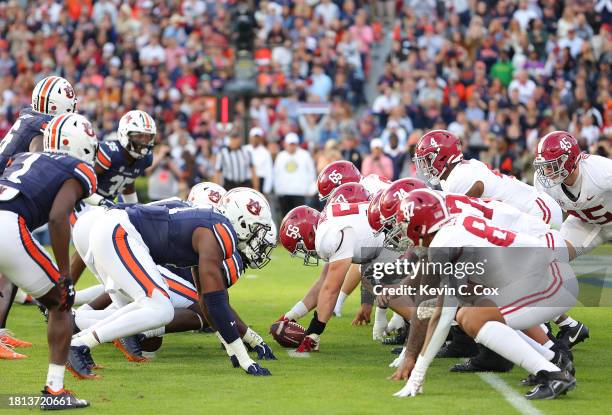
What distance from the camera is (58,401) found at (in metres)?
6.29

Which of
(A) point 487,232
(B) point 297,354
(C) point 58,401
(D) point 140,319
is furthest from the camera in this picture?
(B) point 297,354

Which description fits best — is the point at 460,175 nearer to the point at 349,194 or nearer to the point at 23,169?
the point at 349,194

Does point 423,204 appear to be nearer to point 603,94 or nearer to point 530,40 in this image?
point 603,94

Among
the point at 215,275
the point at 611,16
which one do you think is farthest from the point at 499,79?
the point at 215,275

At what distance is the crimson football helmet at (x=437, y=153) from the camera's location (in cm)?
882

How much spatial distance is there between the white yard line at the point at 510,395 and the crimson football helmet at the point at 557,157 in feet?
6.86

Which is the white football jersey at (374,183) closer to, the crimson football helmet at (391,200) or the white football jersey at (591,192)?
the white football jersey at (591,192)

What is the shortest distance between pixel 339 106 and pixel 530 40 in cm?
383

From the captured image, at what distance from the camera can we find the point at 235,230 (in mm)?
7730

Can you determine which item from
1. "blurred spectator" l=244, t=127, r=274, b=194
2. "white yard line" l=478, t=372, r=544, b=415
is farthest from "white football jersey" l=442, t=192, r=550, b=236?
"blurred spectator" l=244, t=127, r=274, b=194

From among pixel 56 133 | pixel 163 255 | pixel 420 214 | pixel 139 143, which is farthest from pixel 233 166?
pixel 420 214

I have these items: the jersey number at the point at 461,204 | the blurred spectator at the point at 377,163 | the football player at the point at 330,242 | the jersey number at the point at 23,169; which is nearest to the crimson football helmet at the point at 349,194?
the football player at the point at 330,242

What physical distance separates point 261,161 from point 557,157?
9.43 metres

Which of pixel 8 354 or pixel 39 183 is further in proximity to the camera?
pixel 8 354
